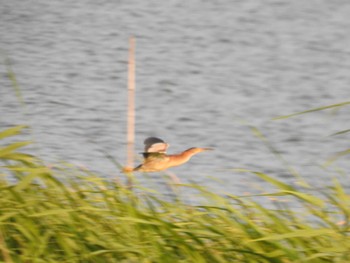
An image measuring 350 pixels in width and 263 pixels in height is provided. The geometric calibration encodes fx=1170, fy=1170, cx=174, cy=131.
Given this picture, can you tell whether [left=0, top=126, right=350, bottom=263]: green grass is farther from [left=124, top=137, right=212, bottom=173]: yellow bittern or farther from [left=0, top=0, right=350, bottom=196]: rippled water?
[left=0, top=0, right=350, bottom=196]: rippled water

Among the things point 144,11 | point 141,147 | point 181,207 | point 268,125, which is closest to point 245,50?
point 144,11

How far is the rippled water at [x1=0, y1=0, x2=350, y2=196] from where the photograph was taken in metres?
7.65

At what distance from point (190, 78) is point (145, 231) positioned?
5885 mm

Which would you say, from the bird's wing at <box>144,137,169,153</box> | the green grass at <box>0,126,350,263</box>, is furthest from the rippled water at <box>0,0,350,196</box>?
the green grass at <box>0,126,350,263</box>

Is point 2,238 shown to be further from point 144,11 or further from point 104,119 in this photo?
point 144,11

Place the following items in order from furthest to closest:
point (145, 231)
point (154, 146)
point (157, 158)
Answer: point (154, 146) < point (157, 158) < point (145, 231)

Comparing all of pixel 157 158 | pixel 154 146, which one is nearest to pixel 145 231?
pixel 157 158

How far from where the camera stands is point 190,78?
31.7ft

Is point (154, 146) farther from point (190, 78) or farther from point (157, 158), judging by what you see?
point (190, 78)

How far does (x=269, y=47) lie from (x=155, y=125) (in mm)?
3059

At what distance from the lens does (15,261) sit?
3.82 metres

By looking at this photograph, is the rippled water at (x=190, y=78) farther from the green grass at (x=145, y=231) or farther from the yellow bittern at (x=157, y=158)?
the green grass at (x=145, y=231)

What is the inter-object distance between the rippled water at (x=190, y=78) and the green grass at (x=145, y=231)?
6.97ft

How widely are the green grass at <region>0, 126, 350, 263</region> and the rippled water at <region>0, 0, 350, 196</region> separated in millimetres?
2125
